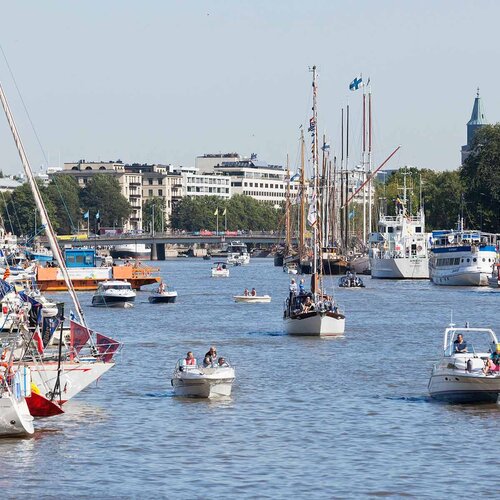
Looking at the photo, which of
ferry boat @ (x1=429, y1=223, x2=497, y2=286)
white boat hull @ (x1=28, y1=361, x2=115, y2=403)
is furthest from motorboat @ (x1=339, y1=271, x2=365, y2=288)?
white boat hull @ (x1=28, y1=361, x2=115, y2=403)

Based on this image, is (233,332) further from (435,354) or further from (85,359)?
(85,359)

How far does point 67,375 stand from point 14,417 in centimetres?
636

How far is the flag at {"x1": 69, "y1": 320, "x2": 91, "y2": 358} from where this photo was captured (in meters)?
55.5

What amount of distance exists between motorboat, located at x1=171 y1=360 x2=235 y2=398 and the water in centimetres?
63

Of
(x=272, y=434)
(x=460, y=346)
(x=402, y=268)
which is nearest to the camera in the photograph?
(x=272, y=434)

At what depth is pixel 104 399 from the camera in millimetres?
59906

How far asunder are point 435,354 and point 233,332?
1992 cm

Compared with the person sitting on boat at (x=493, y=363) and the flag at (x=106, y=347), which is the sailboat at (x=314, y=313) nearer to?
the flag at (x=106, y=347)

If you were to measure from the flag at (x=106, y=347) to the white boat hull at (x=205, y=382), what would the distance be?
339 cm

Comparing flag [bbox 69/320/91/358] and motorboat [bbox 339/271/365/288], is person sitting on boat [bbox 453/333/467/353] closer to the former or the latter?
flag [bbox 69/320/91/358]

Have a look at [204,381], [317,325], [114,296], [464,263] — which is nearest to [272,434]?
[204,381]

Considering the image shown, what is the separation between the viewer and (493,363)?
5531cm

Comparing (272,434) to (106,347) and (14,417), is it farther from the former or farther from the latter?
(106,347)

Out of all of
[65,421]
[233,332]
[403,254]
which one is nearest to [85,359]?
[65,421]
